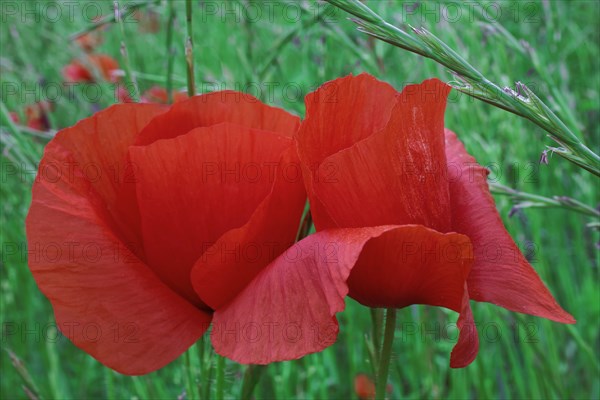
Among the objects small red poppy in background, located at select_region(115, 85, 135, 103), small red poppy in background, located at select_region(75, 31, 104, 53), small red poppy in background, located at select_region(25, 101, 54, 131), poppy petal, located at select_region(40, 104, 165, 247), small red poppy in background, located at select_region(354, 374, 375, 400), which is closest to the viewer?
poppy petal, located at select_region(40, 104, 165, 247)

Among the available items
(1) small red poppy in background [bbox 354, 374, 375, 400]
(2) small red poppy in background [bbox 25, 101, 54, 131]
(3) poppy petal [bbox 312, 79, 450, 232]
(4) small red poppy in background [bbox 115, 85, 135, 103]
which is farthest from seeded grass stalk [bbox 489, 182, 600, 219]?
(2) small red poppy in background [bbox 25, 101, 54, 131]

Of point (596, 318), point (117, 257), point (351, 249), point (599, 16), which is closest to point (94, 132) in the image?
point (117, 257)

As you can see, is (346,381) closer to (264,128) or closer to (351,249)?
(264,128)

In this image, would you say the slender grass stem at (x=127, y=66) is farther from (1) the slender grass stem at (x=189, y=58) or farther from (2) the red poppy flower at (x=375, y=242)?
(2) the red poppy flower at (x=375, y=242)

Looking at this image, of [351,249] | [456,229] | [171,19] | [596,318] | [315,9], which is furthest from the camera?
[596,318]

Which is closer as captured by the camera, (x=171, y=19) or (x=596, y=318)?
(x=171, y=19)

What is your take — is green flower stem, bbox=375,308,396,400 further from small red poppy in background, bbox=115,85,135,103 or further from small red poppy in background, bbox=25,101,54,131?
small red poppy in background, bbox=25,101,54,131

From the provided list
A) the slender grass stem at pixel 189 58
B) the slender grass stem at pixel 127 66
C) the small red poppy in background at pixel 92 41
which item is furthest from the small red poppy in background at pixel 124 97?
the small red poppy in background at pixel 92 41
